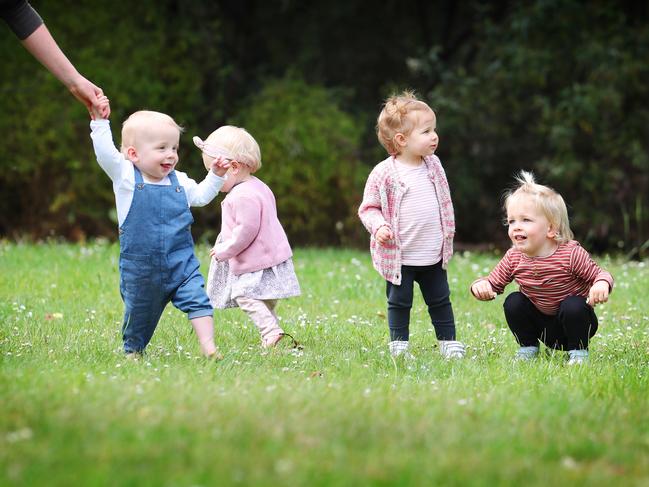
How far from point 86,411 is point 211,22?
11.6 metres

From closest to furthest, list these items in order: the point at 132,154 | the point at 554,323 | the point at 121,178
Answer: the point at 121,178
the point at 132,154
the point at 554,323

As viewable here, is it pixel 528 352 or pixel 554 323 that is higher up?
pixel 554 323

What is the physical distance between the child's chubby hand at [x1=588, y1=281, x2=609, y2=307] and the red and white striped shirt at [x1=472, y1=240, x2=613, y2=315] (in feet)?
0.71

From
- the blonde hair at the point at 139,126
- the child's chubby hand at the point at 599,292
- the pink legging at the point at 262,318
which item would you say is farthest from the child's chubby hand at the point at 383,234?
the blonde hair at the point at 139,126

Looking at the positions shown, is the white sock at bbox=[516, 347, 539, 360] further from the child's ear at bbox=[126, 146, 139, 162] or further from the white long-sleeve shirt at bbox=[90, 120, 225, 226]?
the child's ear at bbox=[126, 146, 139, 162]

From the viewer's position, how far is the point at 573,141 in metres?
13.8

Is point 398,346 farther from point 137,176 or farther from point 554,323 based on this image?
point 137,176

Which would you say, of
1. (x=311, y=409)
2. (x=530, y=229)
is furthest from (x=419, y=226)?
(x=311, y=409)

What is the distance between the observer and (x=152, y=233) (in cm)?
508

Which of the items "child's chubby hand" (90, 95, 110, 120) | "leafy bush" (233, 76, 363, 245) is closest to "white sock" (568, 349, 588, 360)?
"child's chubby hand" (90, 95, 110, 120)

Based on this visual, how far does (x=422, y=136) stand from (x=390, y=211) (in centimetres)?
48

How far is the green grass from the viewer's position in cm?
291

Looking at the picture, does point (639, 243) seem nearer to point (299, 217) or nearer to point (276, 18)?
point (299, 217)

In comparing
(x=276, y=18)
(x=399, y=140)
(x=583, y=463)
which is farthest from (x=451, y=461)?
(x=276, y=18)
